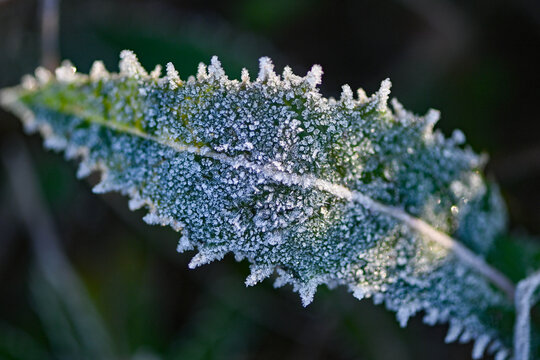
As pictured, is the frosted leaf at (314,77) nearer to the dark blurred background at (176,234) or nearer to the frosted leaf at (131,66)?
the frosted leaf at (131,66)

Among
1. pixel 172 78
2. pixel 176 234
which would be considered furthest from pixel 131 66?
pixel 176 234

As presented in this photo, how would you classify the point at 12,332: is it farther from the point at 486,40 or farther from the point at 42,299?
the point at 486,40

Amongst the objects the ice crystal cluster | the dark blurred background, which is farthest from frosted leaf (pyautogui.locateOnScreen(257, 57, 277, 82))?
the dark blurred background

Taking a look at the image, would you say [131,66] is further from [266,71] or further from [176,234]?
[176,234]

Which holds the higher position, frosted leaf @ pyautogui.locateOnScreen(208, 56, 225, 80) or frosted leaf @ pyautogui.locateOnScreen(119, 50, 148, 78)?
frosted leaf @ pyautogui.locateOnScreen(208, 56, 225, 80)

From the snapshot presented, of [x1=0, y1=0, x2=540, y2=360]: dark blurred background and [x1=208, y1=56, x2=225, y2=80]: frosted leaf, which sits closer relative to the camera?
[x1=208, y1=56, x2=225, y2=80]: frosted leaf

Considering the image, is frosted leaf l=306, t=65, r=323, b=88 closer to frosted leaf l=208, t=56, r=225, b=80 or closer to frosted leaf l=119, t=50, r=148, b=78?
frosted leaf l=208, t=56, r=225, b=80
